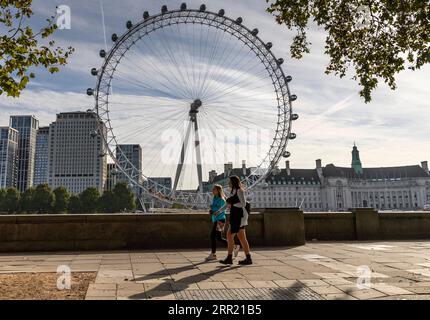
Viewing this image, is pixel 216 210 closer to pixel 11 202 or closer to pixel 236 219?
pixel 236 219

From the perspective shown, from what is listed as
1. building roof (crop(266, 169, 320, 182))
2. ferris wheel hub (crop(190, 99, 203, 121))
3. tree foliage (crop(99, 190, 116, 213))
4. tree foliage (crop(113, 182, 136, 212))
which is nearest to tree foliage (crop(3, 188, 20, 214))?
tree foliage (crop(99, 190, 116, 213))

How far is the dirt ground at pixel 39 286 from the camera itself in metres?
5.41

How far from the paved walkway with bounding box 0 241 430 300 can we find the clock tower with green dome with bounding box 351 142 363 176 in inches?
7473

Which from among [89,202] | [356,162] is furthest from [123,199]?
[356,162]

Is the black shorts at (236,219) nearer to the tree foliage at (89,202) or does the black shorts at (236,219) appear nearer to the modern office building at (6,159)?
the tree foliage at (89,202)

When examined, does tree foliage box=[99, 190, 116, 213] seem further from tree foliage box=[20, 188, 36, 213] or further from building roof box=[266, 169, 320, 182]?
building roof box=[266, 169, 320, 182]

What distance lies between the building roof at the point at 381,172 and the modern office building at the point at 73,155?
328 ft

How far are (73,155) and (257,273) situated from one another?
170 m

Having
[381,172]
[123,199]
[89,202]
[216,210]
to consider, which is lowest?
[216,210]

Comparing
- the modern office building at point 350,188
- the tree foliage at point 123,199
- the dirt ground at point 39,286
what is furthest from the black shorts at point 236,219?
the modern office building at point 350,188

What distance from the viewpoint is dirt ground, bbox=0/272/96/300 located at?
5.41 m

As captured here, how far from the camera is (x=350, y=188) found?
18700 centimetres

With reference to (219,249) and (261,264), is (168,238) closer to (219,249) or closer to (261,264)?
(219,249)
